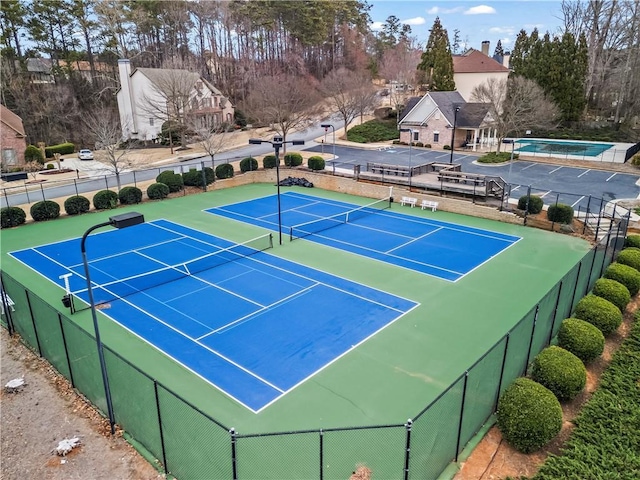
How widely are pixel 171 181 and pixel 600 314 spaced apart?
2595 centimetres

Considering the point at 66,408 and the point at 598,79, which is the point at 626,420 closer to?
the point at 66,408

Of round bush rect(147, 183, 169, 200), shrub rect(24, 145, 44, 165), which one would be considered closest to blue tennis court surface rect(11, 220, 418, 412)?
round bush rect(147, 183, 169, 200)

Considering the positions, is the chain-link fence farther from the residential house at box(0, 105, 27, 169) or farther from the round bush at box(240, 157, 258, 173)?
the residential house at box(0, 105, 27, 169)

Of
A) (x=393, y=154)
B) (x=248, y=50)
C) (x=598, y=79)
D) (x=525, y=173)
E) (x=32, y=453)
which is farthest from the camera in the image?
(x=248, y=50)

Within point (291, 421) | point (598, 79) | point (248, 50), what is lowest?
point (291, 421)

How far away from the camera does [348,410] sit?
35.1 ft

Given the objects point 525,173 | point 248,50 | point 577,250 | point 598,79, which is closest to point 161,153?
point 248,50

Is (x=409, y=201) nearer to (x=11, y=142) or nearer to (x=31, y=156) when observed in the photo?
(x=31, y=156)

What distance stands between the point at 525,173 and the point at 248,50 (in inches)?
1927

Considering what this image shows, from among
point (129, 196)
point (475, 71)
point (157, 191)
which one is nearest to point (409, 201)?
point (157, 191)

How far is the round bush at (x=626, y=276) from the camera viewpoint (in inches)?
588

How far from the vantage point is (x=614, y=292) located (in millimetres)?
13742

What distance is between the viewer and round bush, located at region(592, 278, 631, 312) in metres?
13.7

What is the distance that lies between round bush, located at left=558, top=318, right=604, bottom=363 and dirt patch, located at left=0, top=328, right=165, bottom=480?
9500 mm
